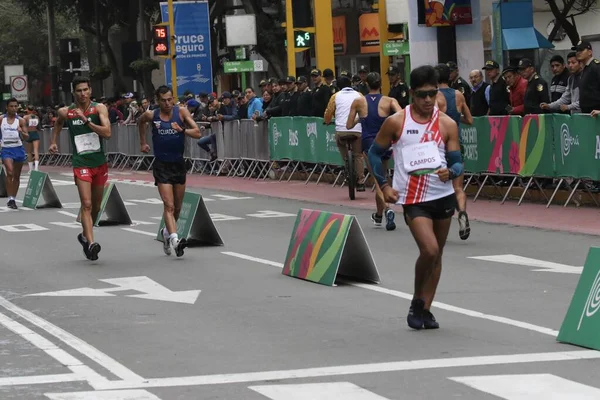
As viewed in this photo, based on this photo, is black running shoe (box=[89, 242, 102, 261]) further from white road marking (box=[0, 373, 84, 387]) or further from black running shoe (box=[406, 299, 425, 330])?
white road marking (box=[0, 373, 84, 387])

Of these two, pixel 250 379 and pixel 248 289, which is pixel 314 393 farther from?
pixel 248 289

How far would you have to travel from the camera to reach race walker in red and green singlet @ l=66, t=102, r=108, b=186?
16.0 metres

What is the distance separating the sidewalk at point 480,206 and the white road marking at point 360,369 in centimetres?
778

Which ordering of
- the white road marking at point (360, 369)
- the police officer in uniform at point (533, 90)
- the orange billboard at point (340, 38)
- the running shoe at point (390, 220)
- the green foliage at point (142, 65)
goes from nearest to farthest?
the white road marking at point (360, 369) → the running shoe at point (390, 220) → the police officer in uniform at point (533, 90) → the green foliage at point (142, 65) → the orange billboard at point (340, 38)

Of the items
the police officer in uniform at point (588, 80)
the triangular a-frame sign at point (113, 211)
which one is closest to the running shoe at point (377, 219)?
the police officer in uniform at point (588, 80)

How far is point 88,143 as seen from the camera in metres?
16.1

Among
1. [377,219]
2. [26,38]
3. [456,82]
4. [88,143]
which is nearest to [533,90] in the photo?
[456,82]

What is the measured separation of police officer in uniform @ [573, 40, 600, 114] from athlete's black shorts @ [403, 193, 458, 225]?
29.1 ft

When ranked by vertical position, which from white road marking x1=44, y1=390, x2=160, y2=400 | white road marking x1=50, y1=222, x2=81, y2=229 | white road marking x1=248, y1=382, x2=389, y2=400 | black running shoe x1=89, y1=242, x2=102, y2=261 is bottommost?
white road marking x1=50, y1=222, x2=81, y2=229

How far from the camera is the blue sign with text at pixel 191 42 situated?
133 feet

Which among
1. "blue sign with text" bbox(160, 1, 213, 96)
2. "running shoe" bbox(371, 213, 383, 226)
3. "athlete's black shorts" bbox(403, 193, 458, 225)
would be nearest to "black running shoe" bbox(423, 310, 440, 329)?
"athlete's black shorts" bbox(403, 193, 458, 225)

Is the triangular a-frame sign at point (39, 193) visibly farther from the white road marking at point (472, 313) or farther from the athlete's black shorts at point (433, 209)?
the athlete's black shorts at point (433, 209)

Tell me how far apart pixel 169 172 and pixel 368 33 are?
36.1 meters

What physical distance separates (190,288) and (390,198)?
11.9ft
